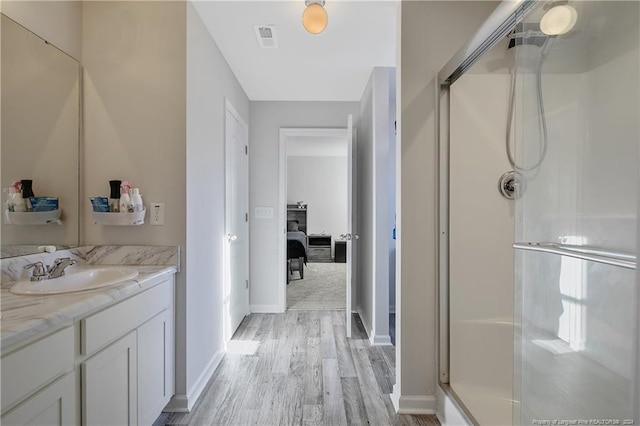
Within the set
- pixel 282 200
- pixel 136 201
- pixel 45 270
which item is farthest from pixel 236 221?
pixel 45 270

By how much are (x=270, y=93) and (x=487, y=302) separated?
2.81m

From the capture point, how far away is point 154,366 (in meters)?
1.52

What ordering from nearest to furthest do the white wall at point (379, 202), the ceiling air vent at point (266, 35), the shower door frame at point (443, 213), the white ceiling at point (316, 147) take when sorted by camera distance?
the shower door frame at point (443, 213) < the ceiling air vent at point (266, 35) < the white wall at point (379, 202) < the white ceiling at point (316, 147)

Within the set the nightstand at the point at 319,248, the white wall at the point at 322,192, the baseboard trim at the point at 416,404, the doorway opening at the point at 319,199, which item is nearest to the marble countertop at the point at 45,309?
the baseboard trim at the point at 416,404

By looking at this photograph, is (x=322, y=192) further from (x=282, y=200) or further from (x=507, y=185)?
(x=507, y=185)

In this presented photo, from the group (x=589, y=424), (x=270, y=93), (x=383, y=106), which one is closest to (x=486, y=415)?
(x=589, y=424)

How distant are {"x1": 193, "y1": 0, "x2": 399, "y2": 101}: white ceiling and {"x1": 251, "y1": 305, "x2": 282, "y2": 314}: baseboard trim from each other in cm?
238

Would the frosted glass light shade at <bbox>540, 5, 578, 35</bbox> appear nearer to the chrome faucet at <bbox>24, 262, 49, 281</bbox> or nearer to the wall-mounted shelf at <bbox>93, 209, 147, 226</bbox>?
the wall-mounted shelf at <bbox>93, 209, 147, 226</bbox>

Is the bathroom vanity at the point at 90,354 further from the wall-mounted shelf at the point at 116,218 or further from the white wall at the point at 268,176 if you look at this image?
the white wall at the point at 268,176

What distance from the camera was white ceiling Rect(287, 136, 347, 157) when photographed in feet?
19.0

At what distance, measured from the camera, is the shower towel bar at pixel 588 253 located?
1039 mm

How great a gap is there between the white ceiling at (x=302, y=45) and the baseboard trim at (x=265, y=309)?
238 centimetres

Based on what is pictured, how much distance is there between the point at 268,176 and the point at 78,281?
2.22 m

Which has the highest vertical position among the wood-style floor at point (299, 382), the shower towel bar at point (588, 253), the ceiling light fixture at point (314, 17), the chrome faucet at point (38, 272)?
the ceiling light fixture at point (314, 17)
